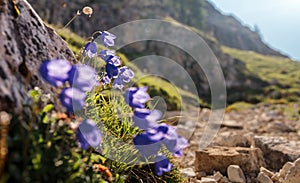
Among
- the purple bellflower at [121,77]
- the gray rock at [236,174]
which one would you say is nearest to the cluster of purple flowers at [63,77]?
the purple bellflower at [121,77]

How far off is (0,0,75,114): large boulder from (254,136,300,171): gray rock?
3.49 metres

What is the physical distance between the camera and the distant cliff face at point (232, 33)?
117m

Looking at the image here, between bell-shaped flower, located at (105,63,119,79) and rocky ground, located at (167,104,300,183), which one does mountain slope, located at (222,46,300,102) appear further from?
bell-shaped flower, located at (105,63,119,79)

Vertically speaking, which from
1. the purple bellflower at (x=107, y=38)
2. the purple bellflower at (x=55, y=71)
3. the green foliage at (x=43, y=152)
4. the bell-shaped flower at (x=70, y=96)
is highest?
the purple bellflower at (x=107, y=38)

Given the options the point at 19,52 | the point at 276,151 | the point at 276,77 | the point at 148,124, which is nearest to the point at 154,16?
the point at 276,77

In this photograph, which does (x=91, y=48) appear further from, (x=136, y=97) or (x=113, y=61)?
(x=136, y=97)

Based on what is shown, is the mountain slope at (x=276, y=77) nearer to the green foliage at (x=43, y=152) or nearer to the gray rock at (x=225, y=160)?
the gray rock at (x=225, y=160)

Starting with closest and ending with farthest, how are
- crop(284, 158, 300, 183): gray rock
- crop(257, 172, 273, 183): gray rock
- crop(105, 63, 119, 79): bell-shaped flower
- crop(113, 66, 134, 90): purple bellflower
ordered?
crop(105, 63, 119, 79): bell-shaped flower < crop(113, 66, 134, 90): purple bellflower < crop(284, 158, 300, 183): gray rock < crop(257, 172, 273, 183): gray rock

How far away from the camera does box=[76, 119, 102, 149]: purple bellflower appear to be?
1.89 metres

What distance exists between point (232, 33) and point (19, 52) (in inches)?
5017

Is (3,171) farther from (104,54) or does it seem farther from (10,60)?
(104,54)

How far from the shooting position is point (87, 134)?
6.25 feet

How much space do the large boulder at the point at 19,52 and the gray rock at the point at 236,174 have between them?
2404mm

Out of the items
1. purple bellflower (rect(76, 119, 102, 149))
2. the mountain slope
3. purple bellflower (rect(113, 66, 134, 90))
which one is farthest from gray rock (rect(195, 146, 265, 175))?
the mountain slope
